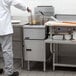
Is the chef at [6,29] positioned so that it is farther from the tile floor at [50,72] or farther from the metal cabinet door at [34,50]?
the metal cabinet door at [34,50]

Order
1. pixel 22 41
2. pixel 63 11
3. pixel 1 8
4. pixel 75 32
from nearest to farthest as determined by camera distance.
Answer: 1. pixel 1 8
2. pixel 75 32
3. pixel 22 41
4. pixel 63 11

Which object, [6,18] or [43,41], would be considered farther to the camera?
[43,41]

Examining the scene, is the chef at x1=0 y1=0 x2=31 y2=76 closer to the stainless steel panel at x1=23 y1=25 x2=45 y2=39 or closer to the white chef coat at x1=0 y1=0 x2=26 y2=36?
the white chef coat at x1=0 y1=0 x2=26 y2=36

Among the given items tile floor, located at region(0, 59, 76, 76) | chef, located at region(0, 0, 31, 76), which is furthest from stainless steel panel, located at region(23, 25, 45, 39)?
tile floor, located at region(0, 59, 76, 76)

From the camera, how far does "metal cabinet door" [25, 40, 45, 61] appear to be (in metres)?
3.89

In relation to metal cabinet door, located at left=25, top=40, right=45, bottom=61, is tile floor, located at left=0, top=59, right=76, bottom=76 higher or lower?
lower

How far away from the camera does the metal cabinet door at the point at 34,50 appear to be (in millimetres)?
3891

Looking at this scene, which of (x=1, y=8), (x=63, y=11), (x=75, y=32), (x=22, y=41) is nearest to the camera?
(x=1, y=8)

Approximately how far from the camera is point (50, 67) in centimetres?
418

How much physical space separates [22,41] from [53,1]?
1045 mm

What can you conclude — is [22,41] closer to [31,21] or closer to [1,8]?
[31,21]

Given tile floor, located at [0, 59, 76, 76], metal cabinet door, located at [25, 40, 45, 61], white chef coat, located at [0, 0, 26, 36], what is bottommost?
tile floor, located at [0, 59, 76, 76]

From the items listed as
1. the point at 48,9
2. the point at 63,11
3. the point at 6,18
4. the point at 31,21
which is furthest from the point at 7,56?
the point at 63,11

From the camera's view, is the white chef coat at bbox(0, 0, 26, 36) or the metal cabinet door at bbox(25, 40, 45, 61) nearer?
the white chef coat at bbox(0, 0, 26, 36)
